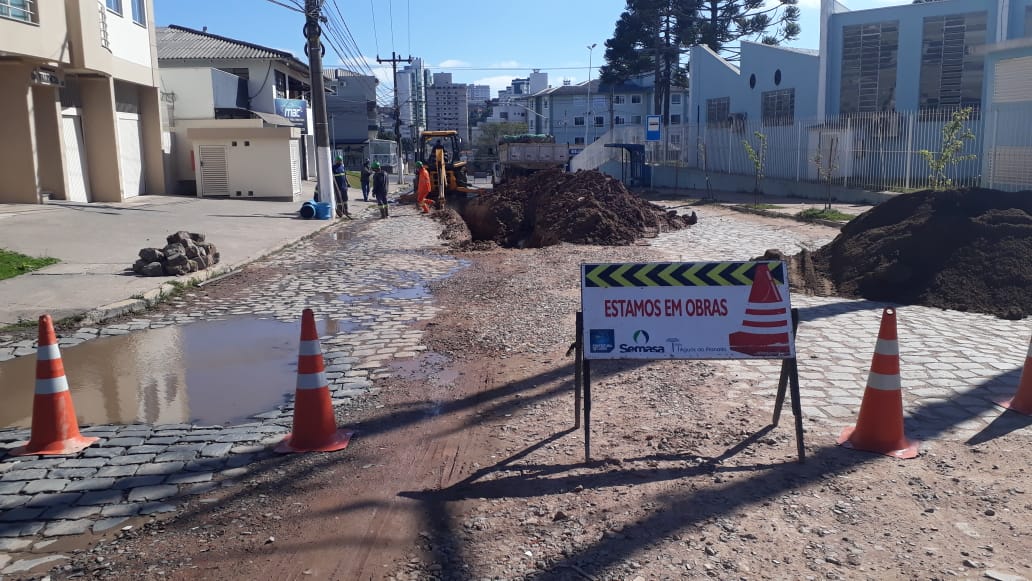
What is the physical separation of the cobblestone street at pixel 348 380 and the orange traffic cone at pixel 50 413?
10 centimetres

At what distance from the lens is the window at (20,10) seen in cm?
1816

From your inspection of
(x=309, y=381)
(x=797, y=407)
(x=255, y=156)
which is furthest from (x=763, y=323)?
(x=255, y=156)

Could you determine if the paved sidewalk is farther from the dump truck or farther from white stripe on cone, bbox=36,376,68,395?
the dump truck

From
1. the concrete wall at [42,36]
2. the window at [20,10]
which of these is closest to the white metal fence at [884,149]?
the concrete wall at [42,36]

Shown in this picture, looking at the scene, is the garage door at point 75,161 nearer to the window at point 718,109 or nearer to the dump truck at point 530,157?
the dump truck at point 530,157

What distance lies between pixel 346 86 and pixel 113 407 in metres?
81.6

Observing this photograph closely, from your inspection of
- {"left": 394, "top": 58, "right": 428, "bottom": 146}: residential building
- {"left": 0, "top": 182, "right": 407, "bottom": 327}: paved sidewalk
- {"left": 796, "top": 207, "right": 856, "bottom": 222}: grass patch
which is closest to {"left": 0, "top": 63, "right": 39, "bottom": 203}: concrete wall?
{"left": 0, "top": 182, "right": 407, "bottom": 327}: paved sidewalk

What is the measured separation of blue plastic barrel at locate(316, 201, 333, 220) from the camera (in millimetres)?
23906

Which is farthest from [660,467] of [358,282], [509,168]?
[509,168]

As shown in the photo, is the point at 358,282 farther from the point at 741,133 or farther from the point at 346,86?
the point at 346,86

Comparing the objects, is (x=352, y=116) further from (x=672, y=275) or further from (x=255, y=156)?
(x=672, y=275)

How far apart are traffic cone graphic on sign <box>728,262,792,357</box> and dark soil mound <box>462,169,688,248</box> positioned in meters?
12.4

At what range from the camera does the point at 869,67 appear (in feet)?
104

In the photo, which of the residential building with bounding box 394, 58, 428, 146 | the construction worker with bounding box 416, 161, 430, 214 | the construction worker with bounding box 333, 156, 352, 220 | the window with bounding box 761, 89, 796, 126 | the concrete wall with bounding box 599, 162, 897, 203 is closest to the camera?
the construction worker with bounding box 333, 156, 352, 220
